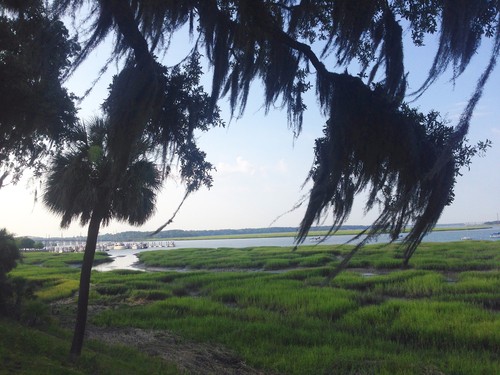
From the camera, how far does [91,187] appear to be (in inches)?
356

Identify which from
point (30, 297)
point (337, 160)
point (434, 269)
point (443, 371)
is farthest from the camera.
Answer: point (434, 269)

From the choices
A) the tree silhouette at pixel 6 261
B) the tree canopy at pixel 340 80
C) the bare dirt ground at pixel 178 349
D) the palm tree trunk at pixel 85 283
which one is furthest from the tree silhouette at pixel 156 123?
the tree silhouette at pixel 6 261

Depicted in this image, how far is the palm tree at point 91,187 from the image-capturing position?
5.16 m

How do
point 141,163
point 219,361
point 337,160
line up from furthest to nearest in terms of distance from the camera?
point 219,361
point 141,163
point 337,160

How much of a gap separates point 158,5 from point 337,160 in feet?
5.85

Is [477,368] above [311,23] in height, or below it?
below

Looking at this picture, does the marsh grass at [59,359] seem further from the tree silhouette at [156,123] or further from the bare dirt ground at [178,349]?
the tree silhouette at [156,123]

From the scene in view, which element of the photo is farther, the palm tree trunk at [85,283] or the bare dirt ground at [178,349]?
the bare dirt ground at [178,349]

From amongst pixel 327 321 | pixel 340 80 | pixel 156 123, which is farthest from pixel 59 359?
pixel 327 321

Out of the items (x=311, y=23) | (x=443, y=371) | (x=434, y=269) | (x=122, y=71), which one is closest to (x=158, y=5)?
(x=122, y=71)

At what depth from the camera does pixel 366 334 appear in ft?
33.5

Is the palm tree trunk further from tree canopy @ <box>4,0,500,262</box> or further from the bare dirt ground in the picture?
tree canopy @ <box>4,0,500,262</box>

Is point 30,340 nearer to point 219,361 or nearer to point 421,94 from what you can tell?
point 219,361

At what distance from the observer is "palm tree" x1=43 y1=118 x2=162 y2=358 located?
203 inches
